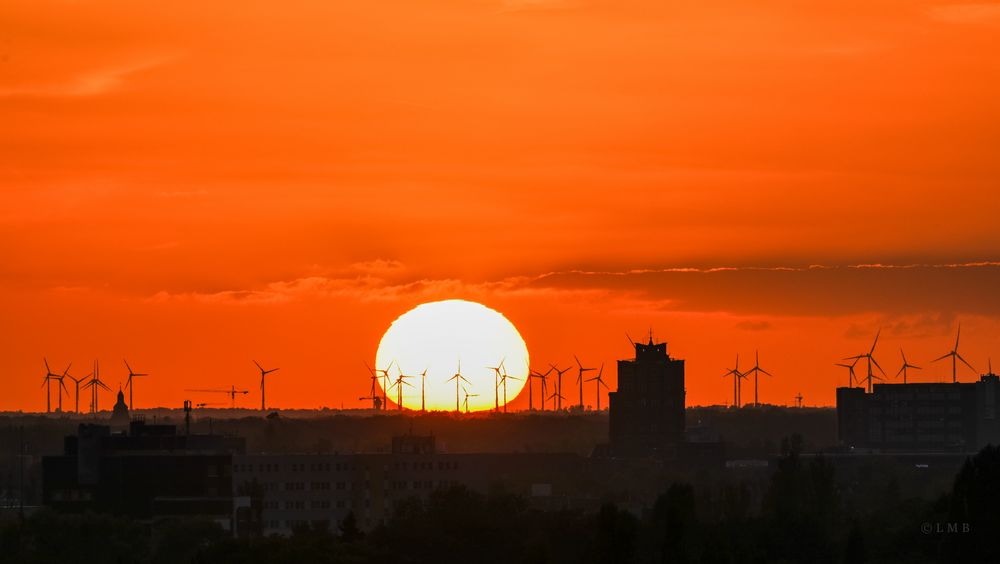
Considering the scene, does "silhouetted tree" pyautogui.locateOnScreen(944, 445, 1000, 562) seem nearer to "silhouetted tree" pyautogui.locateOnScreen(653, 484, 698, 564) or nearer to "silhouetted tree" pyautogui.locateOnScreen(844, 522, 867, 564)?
"silhouetted tree" pyautogui.locateOnScreen(844, 522, 867, 564)

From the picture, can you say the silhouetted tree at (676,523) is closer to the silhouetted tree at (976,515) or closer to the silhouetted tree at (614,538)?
the silhouetted tree at (614,538)

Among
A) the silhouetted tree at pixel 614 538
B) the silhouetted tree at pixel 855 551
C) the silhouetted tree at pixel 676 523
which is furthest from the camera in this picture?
the silhouetted tree at pixel 855 551

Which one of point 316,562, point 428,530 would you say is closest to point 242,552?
point 316,562

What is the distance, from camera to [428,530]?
19512 centimetres

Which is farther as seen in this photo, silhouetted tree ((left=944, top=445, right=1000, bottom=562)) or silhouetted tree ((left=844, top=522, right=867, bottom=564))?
silhouetted tree ((left=844, top=522, right=867, bottom=564))

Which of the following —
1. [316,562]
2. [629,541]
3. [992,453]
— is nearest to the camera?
[629,541]

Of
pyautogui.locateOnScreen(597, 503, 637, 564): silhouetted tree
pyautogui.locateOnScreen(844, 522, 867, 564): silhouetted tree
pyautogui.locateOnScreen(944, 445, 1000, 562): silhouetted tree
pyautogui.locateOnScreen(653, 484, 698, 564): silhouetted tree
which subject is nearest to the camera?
pyautogui.locateOnScreen(597, 503, 637, 564): silhouetted tree

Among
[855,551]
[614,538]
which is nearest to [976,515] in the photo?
[855,551]

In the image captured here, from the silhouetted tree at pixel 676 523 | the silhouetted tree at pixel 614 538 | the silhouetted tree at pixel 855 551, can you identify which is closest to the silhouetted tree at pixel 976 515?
the silhouetted tree at pixel 855 551

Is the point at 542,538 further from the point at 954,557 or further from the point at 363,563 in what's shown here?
the point at 954,557

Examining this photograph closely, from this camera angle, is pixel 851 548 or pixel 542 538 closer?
pixel 851 548

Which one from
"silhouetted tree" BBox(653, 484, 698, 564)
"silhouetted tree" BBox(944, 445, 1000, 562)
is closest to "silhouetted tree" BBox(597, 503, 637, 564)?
"silhouetted tree" BBox(653, 484, 698, 564)

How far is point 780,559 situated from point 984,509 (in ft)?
107

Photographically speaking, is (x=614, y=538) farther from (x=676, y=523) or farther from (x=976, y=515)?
(x=976, y=515)
